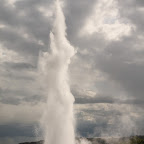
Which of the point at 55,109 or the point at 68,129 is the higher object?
the point at 55,109

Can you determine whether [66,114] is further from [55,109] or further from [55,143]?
[55,143]

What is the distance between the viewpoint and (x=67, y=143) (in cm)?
7262

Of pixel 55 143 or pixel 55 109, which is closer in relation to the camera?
pixel 55 143

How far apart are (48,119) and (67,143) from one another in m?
8.64

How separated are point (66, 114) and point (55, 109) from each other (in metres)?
3.65

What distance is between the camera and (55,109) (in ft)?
249

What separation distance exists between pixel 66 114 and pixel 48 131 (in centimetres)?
749

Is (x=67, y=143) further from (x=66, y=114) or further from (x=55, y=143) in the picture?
(x=66, y=114)

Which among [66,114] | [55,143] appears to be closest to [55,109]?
[66,114]

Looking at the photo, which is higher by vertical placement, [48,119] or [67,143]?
[48,119]

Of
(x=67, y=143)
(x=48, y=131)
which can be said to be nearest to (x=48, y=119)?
(x=48, y=131)

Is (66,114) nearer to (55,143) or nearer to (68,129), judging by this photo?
(68,129)

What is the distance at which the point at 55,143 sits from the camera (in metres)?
71.2

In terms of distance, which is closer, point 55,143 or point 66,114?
point 55,143
